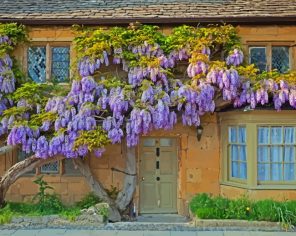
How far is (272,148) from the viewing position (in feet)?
37.1

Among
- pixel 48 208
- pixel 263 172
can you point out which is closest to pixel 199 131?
pixel 263 172

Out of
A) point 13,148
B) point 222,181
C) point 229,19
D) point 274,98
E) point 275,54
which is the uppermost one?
point 229,19

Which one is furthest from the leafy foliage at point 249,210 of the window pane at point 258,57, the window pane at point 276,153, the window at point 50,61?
the window at point 50,61

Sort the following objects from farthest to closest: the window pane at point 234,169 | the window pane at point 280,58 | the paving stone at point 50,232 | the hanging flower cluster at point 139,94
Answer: the window pane at point 280,58, the window pane at point 234,169, the hanging flower cluster at point 139,94, the paving stone at point 50,232

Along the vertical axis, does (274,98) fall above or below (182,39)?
below

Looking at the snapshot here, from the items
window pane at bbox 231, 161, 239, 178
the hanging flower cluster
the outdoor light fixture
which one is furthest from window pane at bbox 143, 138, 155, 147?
window pane at bbox 231, 161, 239, 178

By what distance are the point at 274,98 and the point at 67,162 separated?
237 inches

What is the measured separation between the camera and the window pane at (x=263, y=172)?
11.3 metres

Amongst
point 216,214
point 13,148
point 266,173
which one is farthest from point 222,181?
point 13,148

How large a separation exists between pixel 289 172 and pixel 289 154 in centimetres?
48

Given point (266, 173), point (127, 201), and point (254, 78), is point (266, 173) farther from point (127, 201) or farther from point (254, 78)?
point (127, 201)

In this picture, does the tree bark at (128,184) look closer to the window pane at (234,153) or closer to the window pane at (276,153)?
the window pane at (234,153)

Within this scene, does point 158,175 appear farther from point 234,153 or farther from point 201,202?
point 234,153

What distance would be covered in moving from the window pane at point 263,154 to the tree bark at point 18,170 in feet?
17.0
